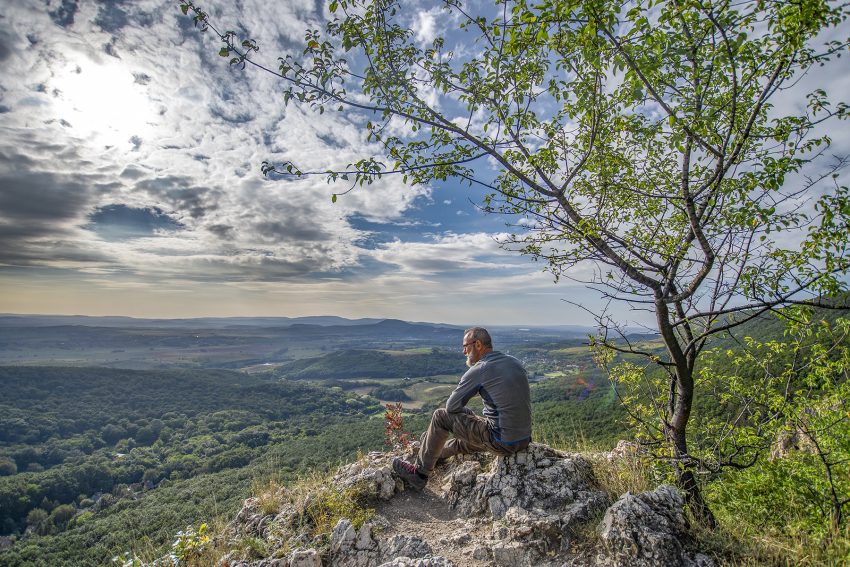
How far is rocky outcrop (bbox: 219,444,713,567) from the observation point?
13.7 ft

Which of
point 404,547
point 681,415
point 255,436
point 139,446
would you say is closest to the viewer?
point 404,547

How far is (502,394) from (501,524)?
173 centimetres

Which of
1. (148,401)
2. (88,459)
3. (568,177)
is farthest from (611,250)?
(148,401)

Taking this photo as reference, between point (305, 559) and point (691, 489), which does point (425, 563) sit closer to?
point (305, 559)

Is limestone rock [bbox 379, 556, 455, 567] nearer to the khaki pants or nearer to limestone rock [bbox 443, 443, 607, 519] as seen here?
limestone rock [bbox 443, 443, 607, 519]

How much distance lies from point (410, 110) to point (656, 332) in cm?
446

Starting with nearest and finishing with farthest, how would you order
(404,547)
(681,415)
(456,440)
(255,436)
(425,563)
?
1. (425,563)
2. (404,547)
3. (681,415)
4. (456,440)
5. (255,436)

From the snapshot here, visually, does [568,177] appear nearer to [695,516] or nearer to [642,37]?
[642,37]

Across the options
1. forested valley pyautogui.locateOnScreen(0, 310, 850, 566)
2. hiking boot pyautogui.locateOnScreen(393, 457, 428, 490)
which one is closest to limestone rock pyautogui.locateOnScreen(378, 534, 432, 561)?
hiking boot pyautogui.locateOnScreen(393, 457, 428, 490)

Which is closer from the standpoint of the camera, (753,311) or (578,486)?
(753,311)

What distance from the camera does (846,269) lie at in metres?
3.62

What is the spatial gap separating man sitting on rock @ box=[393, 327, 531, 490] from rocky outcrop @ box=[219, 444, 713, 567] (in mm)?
340

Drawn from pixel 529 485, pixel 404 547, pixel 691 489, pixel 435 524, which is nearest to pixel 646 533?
pixel 691 489

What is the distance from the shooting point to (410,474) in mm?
6789
